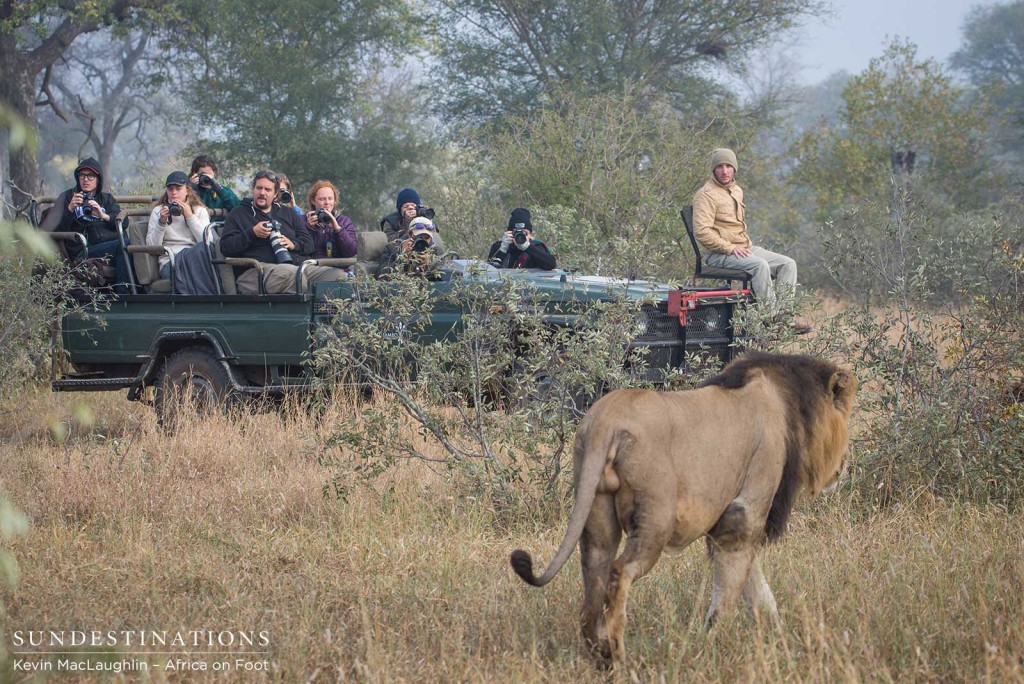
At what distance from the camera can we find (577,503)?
3561mm

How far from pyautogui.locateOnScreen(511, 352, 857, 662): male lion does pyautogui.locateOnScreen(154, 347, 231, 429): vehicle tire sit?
16.8 ft

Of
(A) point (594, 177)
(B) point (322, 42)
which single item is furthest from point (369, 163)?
(A) point (594, 177)

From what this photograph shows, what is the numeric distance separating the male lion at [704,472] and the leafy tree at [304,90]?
65.0ft

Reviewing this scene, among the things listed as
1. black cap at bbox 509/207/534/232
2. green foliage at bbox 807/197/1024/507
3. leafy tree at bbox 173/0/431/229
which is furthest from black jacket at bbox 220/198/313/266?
leafy tree at bbox 173/0/431/229

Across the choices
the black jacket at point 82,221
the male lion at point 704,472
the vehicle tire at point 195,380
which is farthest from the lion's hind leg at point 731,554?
the black jacket at point 82,221

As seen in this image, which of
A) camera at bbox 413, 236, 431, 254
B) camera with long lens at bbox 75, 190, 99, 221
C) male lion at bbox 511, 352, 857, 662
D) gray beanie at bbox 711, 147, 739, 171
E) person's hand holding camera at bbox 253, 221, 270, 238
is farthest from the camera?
gray beanie at bbox 711, 147, 739, 171

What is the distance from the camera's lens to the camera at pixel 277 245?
28.1ft

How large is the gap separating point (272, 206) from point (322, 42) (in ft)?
57.0

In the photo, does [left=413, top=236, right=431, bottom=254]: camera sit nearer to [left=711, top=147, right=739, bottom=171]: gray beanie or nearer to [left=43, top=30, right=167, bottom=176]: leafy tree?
[left=711, top=147, right=739, bottom=171]: gray beanie

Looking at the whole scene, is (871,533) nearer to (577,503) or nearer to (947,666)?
(947,666)

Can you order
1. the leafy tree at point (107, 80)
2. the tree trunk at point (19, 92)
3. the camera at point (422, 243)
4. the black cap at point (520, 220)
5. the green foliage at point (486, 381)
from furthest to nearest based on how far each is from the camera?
1. the leafy tree at point (107, 80)
2. the tree trunk at point (19, 92)
3. the black cap at point (520, 220)
4. the camera at point (422, 243)
5. the green foliage at point (486, 381)

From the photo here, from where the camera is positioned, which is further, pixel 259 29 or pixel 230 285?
pixel 259 29

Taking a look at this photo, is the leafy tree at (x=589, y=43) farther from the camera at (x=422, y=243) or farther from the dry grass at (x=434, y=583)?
the dry grass at (x=434, y=583)

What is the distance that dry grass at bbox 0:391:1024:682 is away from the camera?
383cm
